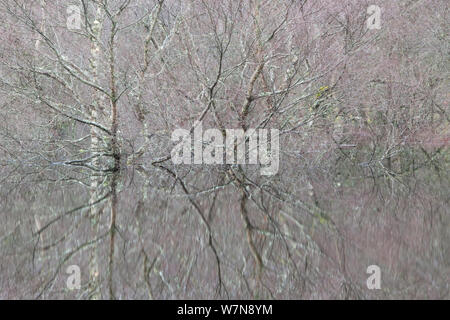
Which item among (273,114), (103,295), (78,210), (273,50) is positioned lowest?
(103,295)

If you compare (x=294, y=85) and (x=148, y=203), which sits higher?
(x=294, y=85)

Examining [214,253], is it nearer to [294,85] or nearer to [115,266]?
[115,266]

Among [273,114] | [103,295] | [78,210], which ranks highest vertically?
[273,114]

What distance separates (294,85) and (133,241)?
5395 millimetres

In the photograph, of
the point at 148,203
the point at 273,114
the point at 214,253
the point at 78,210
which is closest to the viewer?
the point at 214,253

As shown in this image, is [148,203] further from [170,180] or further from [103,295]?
[103,295]

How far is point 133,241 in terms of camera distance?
4977 mm

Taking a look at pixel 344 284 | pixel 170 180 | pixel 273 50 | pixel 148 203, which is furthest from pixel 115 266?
pixel 273 50

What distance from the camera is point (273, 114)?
980 cm
